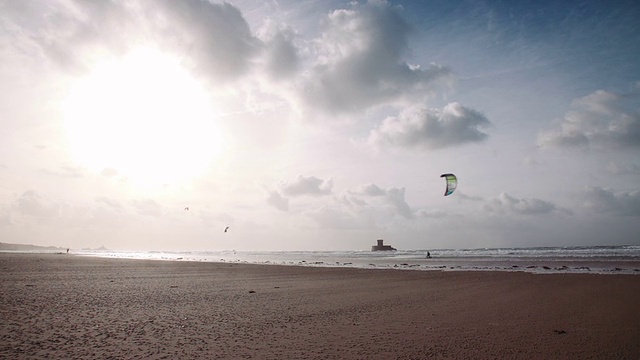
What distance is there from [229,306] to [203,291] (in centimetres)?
389

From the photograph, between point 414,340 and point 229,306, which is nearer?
point 414,340

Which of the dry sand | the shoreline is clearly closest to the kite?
the shoreline

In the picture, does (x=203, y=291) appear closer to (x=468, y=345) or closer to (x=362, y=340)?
(x=362, y=340)

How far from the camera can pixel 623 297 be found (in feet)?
38.2

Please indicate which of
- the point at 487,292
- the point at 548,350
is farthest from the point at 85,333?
the point at 487,292

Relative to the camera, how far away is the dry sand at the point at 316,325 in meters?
5.86

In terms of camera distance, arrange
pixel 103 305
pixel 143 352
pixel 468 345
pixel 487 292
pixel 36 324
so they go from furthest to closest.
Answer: pixel 487 292, pixel 103 305, pixel 36 324, pixel 468 345, pixel 143 352

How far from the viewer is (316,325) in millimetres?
7961

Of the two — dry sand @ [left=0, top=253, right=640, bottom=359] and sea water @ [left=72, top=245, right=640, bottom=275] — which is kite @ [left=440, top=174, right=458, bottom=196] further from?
dry sand @ [left=0, top=253, right=640, bottom=359]

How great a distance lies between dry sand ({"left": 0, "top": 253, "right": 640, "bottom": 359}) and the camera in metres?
5.86

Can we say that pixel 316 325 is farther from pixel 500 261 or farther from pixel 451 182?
pixel 500 261

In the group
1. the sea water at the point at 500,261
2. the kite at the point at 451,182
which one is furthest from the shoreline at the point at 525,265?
the kite at the point at 451,182

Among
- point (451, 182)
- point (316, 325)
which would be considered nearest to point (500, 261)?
point (451, 182)

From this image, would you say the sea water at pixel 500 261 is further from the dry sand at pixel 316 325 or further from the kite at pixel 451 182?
the dry sand at pixel 316 325
